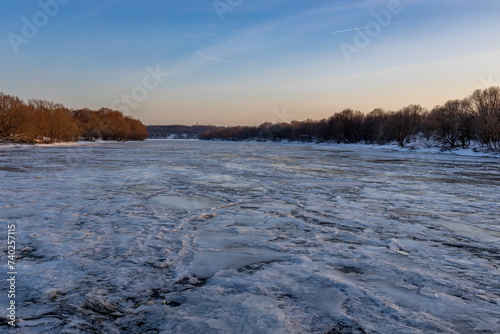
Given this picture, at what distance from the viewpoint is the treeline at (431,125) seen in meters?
35.0

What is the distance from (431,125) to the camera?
46.2 m

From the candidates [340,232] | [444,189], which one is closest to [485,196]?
[444,189]

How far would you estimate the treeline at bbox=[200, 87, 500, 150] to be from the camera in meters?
35.0

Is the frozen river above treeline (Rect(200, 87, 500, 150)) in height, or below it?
below

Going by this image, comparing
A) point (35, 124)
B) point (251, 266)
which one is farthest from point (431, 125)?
point (35, 124)

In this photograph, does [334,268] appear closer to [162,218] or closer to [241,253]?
[241,253]

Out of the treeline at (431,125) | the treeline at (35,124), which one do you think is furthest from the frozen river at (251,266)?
the treeline at (35,124)

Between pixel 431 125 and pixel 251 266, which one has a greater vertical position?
pixel 431 125

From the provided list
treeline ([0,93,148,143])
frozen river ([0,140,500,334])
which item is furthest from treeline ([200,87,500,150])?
treeline ([0,93,148,143])

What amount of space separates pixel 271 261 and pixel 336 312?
1227 mm

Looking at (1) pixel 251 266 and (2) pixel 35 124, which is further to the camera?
(2) pixel 35 124

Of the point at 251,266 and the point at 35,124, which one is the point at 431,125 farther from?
the point at 35,124

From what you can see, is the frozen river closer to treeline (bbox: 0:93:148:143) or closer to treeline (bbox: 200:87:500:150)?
treeline (bbox: 200:87:500:150)

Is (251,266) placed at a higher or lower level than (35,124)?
lower
